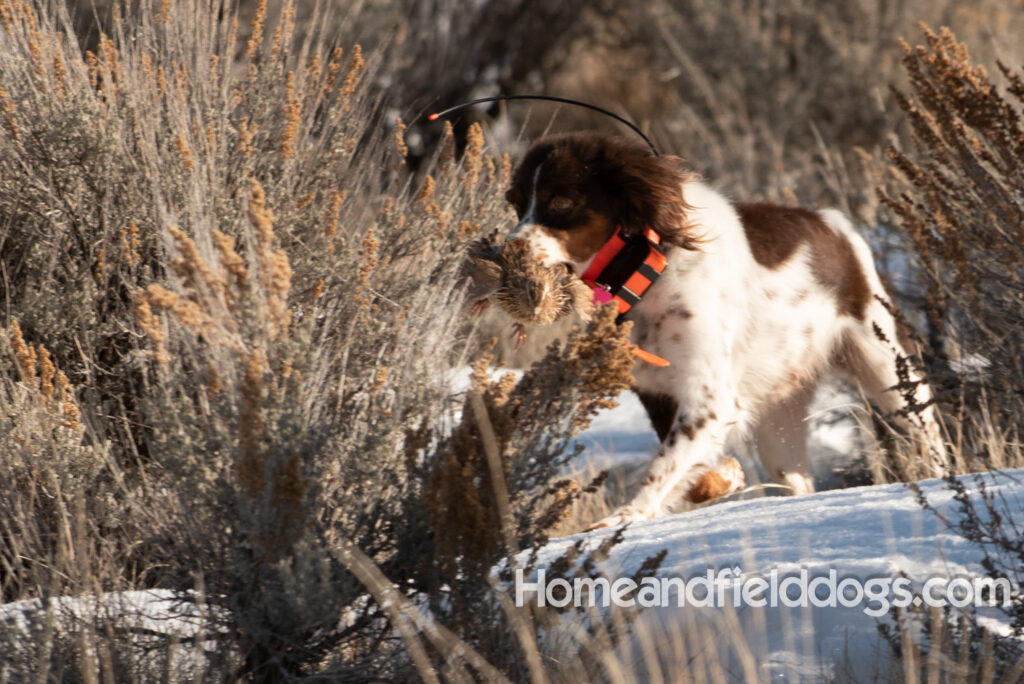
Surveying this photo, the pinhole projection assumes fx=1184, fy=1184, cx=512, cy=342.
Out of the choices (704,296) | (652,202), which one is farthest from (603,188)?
(704,296)

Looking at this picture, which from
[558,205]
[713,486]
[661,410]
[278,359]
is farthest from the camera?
[661,410]

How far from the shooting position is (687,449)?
350 centimetres

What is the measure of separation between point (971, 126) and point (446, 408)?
1.49 metres

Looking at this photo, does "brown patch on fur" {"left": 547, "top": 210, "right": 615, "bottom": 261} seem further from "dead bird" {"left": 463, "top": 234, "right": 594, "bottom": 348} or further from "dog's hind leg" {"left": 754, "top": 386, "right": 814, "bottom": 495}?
"dog's hind leg" {"left": 754, "top": 386, "right": 814, "bottom": 495}

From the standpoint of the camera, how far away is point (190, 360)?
7.57 feet

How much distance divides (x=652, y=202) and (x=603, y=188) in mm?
160

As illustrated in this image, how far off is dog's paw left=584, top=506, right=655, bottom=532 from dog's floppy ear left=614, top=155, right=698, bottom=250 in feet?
2.63

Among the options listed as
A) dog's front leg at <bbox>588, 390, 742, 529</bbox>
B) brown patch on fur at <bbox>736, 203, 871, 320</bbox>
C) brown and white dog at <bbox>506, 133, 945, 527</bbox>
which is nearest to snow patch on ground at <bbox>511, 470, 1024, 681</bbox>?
dog's front leg at <bbox>588, 390, 742, 529</bbox>

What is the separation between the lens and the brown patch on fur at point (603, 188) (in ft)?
11.5

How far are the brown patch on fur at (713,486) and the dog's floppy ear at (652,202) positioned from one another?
2.29 ft

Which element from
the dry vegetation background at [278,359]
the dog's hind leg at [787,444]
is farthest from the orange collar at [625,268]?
the dog's hind leg at [787,444]

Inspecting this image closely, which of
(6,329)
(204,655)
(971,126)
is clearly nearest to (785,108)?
(971,126)

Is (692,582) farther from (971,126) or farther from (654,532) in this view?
(971,126)

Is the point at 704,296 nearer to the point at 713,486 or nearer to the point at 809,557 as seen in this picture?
the point at 713,486
